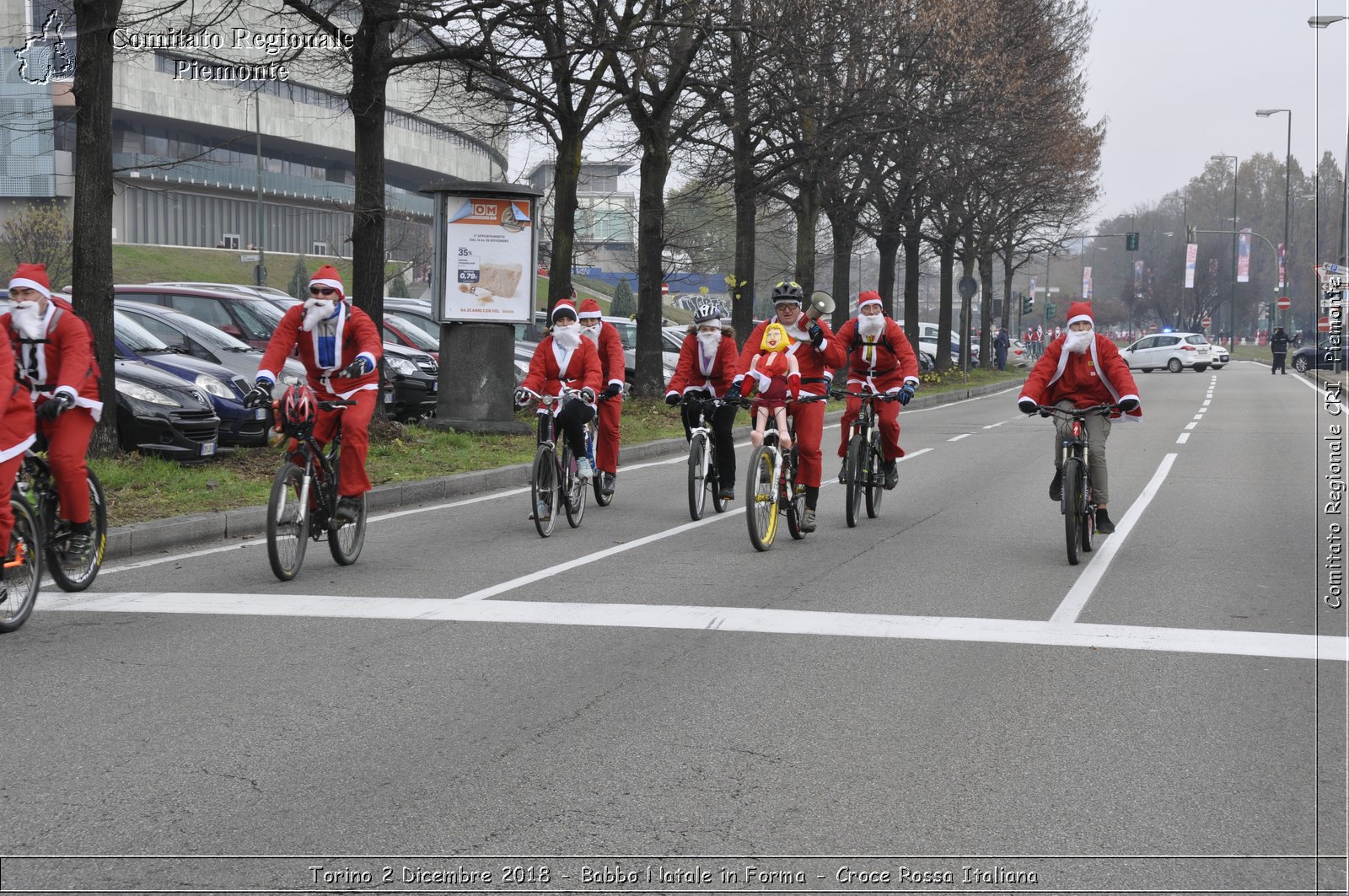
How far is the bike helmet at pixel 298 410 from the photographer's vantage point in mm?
8609

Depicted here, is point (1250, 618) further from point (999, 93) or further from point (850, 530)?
point (999, 93)

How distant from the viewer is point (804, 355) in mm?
11141

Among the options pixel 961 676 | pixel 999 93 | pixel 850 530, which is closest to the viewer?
pixel 961 676

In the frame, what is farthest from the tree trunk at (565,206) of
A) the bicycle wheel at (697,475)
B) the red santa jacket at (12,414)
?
the red santa jacket at (12,414)

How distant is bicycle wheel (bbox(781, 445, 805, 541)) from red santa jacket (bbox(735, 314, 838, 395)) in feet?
1.68

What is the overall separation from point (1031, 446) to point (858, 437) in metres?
9.74

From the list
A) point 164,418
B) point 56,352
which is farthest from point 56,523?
point 164,418

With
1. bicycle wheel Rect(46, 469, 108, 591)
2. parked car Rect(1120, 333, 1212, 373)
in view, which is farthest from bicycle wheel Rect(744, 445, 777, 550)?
parked car Rect(1120, 333, 1212, 373)

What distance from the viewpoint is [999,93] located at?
31203 mm

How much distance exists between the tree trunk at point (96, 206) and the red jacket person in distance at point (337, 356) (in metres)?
4.36

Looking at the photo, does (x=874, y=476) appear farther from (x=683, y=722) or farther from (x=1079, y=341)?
(x=683, y=722)

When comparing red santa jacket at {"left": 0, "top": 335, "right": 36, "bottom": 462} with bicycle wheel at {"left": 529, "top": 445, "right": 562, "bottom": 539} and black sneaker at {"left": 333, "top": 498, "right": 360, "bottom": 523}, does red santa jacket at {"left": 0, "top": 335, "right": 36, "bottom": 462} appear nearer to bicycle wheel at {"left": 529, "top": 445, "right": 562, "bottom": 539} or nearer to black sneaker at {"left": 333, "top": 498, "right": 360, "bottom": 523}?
black sneaker at {"left": 333, "top": 498, "right": 360, "bottom": 523}

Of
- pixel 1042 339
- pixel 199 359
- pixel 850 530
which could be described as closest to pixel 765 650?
pixel 850 530

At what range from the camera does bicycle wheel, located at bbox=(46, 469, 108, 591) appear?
312 inches
